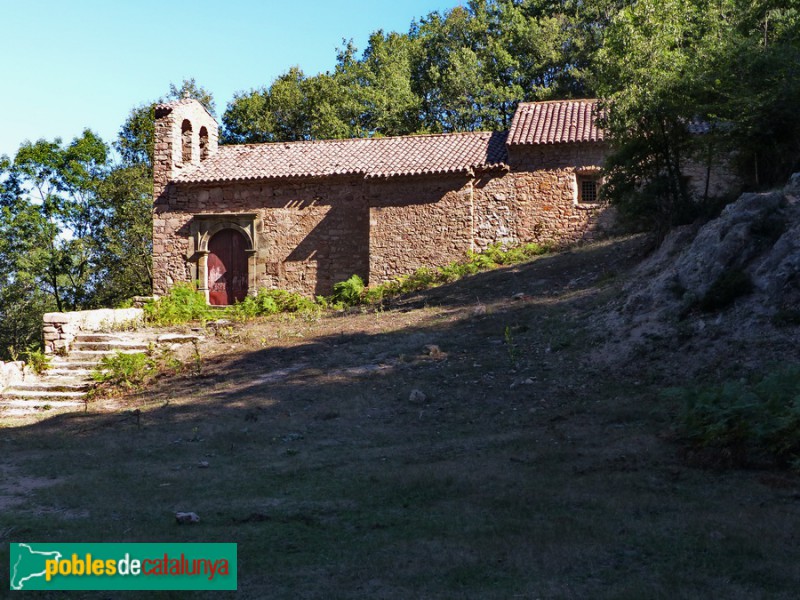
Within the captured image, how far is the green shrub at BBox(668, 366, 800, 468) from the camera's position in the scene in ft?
21.2

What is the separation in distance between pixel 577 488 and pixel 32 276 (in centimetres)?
2664

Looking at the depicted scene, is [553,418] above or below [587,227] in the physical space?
below

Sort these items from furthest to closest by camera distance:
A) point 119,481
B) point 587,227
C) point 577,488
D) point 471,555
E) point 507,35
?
point 507,35 < point 587,227 < point 119,481 < point 577,488 < point 471,555

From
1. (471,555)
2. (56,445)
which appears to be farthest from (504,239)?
(471,555)

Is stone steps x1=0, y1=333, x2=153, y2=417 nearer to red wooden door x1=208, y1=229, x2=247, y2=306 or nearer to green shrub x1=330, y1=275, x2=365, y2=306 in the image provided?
red wooden door x1=208, y1=229, x2=247, y2=306

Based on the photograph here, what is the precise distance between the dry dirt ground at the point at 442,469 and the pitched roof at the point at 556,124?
6.28m

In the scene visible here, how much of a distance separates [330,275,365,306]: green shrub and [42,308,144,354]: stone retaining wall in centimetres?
524

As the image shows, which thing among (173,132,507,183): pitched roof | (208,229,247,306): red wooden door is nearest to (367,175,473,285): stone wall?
(173,132,507,183): pitched roof

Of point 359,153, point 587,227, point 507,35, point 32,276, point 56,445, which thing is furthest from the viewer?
point 507,35

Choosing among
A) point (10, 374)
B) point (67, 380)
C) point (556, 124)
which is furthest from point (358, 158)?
point (10, 374)

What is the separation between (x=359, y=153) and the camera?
71.6 feet

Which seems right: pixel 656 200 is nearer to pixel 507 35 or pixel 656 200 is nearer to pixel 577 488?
pixel 577 488

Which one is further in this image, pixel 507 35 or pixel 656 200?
pixel 507 35

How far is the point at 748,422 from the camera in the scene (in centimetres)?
673
